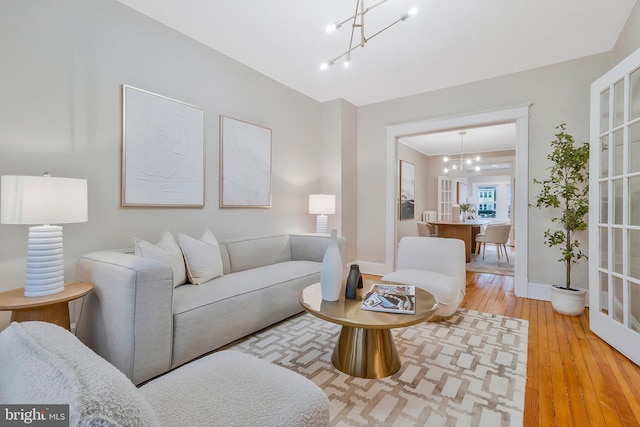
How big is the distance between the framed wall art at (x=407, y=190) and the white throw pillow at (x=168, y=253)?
529 cm

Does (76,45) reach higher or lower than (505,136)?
lower

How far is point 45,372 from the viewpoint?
53 cm

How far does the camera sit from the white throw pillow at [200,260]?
93.0 inches

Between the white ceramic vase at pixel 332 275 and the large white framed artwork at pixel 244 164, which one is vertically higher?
the large white framed artwork at pixel 244 164

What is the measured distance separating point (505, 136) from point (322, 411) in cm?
669

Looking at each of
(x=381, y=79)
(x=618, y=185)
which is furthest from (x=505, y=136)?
(x=618, y=185)

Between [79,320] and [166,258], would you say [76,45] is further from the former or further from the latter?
[79,320]

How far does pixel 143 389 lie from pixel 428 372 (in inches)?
62.9

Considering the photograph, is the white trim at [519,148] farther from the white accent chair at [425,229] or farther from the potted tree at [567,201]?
the white accent chair at [425,229]

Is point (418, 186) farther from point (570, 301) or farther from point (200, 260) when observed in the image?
point (200, 260)

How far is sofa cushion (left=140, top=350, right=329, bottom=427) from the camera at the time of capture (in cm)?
86

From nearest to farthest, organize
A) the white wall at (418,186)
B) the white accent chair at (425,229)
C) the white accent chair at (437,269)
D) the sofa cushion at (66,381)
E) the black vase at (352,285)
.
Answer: the sofa cushion at (66,381) → the black vase at (352,285) → the white accent chair at (437,269) → the white accent chair at (425,229) → the white wall at (418,186)

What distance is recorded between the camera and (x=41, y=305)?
1.57m

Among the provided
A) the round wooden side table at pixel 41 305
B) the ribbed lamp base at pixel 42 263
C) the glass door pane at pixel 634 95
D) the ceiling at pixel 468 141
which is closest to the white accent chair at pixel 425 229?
the ceiling at pixel 468 141
